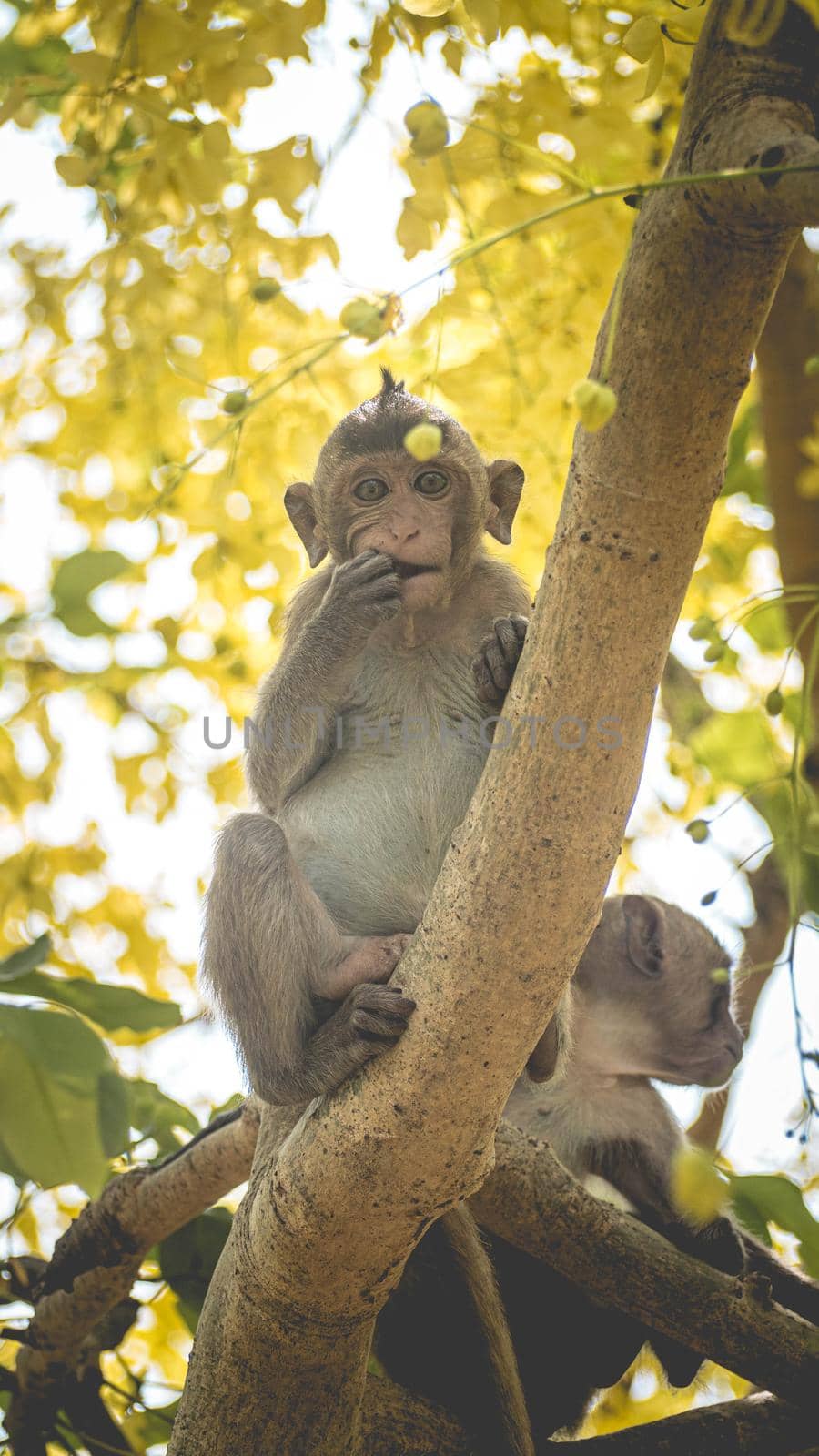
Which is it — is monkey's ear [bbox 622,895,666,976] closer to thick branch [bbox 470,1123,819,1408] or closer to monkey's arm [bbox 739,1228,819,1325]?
monkey's arm [bbox 739,1228,819,1325]

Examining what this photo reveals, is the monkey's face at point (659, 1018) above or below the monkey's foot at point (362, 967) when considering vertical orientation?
below

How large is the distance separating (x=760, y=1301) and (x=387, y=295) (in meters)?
2.67

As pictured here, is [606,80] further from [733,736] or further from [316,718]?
[316,718]

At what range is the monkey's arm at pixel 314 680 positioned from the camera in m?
3.22

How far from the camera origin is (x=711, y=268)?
6.60ft

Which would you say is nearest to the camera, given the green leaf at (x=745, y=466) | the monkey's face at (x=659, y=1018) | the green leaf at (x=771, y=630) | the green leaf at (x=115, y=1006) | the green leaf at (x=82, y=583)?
the green leaf at (x=82, y=583)

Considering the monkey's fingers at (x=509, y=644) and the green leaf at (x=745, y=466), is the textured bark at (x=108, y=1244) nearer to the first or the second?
the monkey's fingers at (x=509, y=644)

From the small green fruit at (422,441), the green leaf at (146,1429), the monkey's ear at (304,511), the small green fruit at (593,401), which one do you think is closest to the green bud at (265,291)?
the small green fruit at (422,441)

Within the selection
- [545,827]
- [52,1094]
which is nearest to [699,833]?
[545,827]

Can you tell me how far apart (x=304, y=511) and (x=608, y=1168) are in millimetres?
2223

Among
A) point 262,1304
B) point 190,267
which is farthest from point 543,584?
point 190,267

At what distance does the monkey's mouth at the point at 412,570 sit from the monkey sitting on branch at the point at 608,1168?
1.27 m

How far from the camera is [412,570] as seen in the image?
3.38m

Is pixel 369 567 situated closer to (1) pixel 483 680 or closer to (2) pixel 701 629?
(1) pixel 483 680
